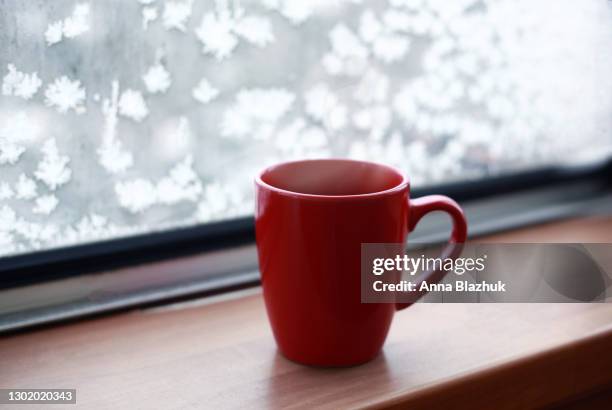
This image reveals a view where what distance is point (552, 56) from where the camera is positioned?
75cm

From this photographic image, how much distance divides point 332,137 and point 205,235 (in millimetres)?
159

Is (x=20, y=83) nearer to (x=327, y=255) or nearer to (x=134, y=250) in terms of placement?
(x=134, y=250)

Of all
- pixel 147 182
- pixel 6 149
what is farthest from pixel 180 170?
pixel 6 149

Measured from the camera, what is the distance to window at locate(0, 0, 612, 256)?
51 cm

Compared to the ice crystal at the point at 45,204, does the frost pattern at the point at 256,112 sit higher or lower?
higher

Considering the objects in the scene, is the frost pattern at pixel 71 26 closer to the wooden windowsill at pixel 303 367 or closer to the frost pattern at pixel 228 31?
the frost pattern at pixel 228 31

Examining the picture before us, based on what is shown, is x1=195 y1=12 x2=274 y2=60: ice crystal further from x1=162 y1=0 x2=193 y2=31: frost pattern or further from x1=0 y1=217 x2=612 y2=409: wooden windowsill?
x1=0 y1=217 x2=612 y2=409: wooden windowsill

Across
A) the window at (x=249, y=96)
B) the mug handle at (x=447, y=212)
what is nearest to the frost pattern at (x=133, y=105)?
the window at (x=249, y=96)

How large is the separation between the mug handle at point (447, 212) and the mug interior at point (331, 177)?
0.12 feet

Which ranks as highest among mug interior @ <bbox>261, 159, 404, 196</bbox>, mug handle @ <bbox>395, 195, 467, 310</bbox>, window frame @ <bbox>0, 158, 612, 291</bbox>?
mug interior @ <bbox>261, 159, 404, 196</bbox>

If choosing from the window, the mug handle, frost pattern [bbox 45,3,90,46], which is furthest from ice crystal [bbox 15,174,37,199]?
the mug handle

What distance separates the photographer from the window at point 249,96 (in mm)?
512

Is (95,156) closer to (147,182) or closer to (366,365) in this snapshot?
(147,182)

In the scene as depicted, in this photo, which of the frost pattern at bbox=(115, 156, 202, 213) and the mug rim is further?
the frost pattern at bbox=(115, 156, 202, 213)
